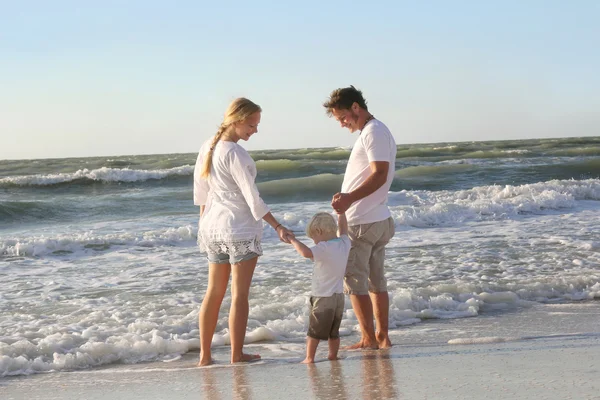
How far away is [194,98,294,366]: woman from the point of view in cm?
432

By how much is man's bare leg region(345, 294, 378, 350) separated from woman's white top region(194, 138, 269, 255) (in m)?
0.71

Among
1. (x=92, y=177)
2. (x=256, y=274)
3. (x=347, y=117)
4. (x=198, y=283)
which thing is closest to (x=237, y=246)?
(x=347, y=117)

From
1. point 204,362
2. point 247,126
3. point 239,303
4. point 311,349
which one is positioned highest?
point 247,126

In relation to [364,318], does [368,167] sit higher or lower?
higher

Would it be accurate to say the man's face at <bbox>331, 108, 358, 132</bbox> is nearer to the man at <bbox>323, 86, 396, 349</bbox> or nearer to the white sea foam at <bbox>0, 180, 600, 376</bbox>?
the man at <bbox>323, 86, 396, 349</bbox>

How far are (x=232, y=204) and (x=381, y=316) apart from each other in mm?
1213

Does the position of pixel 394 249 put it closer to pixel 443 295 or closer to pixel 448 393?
pixel 443 295

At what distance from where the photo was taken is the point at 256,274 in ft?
25.9

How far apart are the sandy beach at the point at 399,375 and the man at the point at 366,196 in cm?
40

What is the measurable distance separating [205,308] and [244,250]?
518 millimetres

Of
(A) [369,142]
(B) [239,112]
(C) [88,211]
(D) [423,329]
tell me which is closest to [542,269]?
(D) [423,329]

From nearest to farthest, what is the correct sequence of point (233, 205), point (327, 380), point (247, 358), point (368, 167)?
point (327, 380)
point (233, 205)
point (368, 167)
point (247, 358)

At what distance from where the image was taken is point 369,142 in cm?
450

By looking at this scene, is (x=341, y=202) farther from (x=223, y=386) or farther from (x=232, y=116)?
(x=223, y=386)
